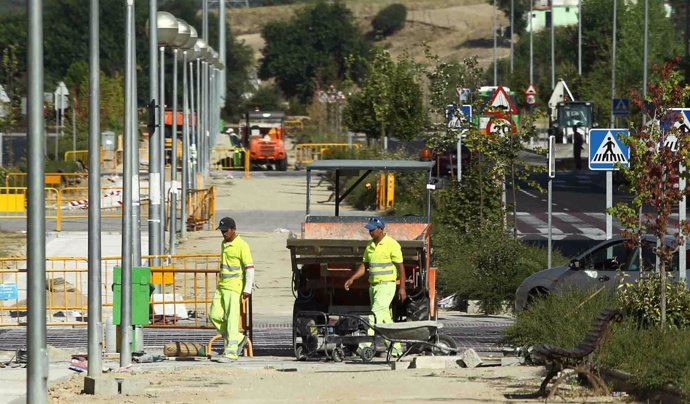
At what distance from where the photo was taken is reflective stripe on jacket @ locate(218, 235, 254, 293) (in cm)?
1881

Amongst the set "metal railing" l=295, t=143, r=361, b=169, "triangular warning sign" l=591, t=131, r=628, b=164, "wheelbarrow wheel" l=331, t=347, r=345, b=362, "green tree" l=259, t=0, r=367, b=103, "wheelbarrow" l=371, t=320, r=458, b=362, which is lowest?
"wheelbarrow wheel" l=331, t=347, r=345, b=362

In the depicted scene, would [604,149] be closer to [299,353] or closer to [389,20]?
[299,353]

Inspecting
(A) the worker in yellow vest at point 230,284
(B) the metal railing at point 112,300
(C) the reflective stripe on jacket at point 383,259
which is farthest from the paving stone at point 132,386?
(B) the metal railing at point 112,300

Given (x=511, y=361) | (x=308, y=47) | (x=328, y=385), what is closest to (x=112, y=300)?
(x=511, y=361)

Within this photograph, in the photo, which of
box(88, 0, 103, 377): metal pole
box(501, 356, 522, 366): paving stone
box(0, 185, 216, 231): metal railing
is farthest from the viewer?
box(0, 185, 216, 231): metal railing

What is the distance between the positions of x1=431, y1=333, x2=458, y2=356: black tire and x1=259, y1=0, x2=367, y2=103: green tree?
406 feet

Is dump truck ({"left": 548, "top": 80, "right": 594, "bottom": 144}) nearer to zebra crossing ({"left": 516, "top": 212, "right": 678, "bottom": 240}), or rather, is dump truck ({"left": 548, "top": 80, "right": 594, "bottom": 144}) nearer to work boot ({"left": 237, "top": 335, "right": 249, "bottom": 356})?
zebra crossing ({"left": 516, "top": 212, "right": 678, "bottom": 240})

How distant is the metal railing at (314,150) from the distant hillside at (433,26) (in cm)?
9105

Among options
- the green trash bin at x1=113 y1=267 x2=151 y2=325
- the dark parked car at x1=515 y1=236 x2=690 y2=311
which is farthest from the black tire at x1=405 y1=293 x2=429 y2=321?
the green trash bin at x1=113 y1=267 x2=151 y2=325

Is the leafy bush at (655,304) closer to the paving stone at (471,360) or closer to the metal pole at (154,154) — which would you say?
the paving stone at (471,360)

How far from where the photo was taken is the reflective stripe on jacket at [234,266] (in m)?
18.8

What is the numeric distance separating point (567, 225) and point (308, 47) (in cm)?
10774

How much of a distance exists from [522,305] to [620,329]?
691cm

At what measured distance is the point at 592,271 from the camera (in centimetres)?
2219
